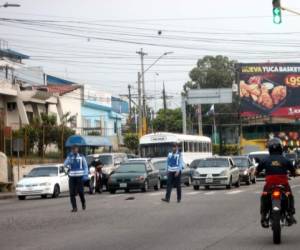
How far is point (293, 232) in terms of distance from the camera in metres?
15.0

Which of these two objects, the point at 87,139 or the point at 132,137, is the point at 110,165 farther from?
the point at 132,137

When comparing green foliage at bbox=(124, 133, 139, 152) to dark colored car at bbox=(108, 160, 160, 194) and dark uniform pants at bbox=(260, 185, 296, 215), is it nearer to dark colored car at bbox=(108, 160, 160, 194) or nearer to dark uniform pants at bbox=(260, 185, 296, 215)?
dark colored car at bbox=(108, 160, 160, 194)

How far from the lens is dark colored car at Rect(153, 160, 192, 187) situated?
39812mm

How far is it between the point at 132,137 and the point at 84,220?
58.8 m

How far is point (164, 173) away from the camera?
39.8 metres

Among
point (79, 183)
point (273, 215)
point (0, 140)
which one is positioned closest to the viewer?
point (273, 215)

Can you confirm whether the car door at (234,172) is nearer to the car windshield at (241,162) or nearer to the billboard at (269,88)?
the car windshield at (241,162)

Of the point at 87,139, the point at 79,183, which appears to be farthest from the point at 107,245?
the point at 87,139

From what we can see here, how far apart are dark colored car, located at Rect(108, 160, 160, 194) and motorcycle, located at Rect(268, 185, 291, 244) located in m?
21.1

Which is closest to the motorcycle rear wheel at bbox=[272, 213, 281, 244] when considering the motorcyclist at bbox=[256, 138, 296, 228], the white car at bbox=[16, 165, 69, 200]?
the motorcyclist at bbox=[256, 138, 296, 228]

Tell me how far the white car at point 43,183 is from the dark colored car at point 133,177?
7.48 ft

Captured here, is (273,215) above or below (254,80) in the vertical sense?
Result: below

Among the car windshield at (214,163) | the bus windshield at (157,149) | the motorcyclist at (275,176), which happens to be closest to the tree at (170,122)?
the bus windshield at (157,149)

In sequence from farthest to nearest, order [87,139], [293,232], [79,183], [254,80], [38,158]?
1. [254,80]
2. [87,139]
3. [38,158]
4. [79,183]
5. [293,232]
